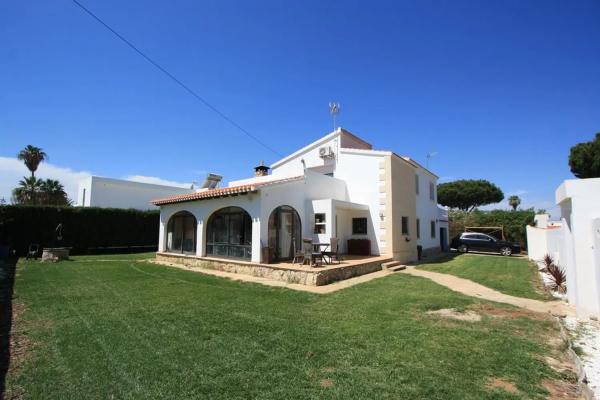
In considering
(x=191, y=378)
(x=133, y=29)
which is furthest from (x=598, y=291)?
(x=133, y=29)

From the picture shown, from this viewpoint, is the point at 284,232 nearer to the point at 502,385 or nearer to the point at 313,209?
the point at 313,209

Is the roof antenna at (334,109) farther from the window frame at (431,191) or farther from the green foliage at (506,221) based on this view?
the green foliage at (506,221)

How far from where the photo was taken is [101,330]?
Answer: 5.63m

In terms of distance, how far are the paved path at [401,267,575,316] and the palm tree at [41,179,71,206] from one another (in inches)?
1701

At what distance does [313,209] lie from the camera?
14852mm

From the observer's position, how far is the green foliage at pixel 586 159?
2794 cm

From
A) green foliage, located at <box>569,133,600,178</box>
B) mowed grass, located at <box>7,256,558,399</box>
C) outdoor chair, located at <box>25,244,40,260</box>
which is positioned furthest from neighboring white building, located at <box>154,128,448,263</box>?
green foliage, located at <box>569,133,600,178</box>

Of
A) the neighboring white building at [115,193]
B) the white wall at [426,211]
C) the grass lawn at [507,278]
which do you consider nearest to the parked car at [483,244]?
the white wall at [426,211]

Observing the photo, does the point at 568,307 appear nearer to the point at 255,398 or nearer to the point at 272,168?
the point at 255,398

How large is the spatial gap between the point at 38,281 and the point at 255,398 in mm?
11217

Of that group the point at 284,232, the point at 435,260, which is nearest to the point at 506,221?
the point at 435,260

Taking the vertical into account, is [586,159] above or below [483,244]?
above

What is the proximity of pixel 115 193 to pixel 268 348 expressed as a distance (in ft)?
93.3

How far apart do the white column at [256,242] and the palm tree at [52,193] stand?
36503mm
